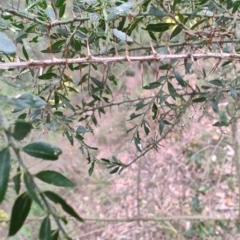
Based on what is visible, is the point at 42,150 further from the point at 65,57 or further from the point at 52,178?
the point at 65,57

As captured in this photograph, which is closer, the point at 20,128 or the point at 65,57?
the point at 20,128

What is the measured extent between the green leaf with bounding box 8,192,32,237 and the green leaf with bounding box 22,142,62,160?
4 cm

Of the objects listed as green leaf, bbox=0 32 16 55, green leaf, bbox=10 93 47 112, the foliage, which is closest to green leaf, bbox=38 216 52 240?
the foliage

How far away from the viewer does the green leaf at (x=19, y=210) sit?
1.01 feet

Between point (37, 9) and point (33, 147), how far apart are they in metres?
0.55

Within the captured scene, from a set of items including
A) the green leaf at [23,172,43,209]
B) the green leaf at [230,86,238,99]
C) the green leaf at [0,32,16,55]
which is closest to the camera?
the green leaf at [23,172,43,209]

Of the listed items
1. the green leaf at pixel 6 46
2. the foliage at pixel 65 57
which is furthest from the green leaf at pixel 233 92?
the green leaf at pixel 6 46

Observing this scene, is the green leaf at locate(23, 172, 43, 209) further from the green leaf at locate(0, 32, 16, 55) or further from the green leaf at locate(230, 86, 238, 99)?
the green leaf at locate(230, 86, 238, 99)

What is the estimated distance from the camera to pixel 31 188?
0.29m

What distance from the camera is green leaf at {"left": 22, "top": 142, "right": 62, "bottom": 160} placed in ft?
1.06

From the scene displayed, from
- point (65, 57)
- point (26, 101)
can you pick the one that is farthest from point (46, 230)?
point (65, 57)

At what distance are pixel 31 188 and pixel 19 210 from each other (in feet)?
0.12

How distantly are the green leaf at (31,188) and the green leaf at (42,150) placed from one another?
39 millimetres

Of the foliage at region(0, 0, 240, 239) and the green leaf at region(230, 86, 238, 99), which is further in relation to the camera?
the green leaf at region(230, 86, 238, 99)
